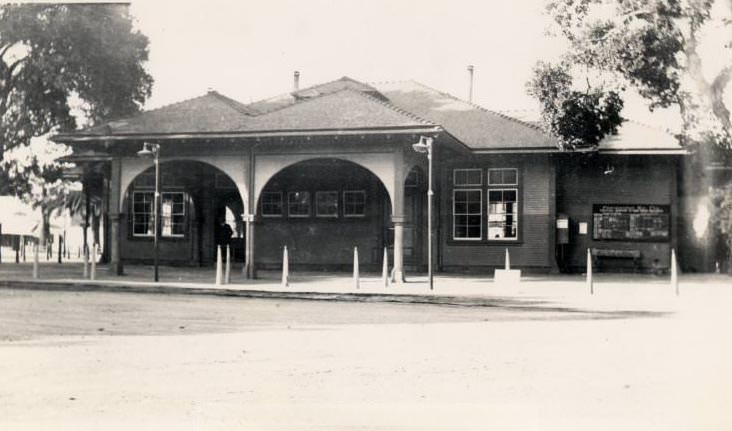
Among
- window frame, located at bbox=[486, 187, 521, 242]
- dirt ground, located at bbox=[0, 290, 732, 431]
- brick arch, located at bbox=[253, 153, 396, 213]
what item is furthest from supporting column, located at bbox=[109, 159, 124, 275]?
window frame, located at bbox=[486, 187, 521, 242]

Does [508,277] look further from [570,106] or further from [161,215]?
[161,215]

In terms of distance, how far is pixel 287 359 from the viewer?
842 cm

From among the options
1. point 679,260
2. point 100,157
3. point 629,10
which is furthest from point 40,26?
point 679,260

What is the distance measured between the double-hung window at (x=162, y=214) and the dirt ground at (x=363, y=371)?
42.7 feet

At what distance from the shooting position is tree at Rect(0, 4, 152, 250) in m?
26.0

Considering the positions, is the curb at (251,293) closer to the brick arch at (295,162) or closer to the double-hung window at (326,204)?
the brick arch at (295,162)

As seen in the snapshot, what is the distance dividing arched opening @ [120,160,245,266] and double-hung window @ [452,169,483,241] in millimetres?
6990

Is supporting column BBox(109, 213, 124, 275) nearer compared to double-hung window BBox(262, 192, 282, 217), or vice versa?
supporting column BBox(109, 213, 124, 275)

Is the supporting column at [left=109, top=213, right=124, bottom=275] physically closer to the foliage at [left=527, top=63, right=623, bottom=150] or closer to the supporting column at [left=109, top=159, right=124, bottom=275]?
the supporting column at [left=109, top=159, right=124, bottom=275]

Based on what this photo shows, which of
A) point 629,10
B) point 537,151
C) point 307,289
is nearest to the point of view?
point 629,10

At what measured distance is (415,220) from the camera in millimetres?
24047

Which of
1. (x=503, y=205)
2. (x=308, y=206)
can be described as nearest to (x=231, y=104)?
(x=308, y=206)

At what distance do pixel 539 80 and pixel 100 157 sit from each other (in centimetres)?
1394

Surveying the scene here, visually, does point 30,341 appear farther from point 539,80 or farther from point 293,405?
point 539,80
